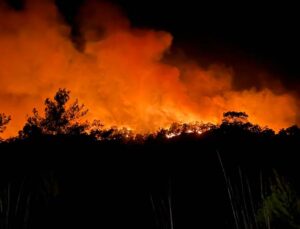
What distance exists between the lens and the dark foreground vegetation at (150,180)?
37.0ft

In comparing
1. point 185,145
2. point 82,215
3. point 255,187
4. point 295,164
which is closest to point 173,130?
point 185,145

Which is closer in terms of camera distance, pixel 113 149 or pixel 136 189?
pixel 136 189

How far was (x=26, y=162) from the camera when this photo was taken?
731 inches

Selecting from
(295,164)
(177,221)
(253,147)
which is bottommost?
(177,221)

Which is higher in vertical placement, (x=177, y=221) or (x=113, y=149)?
(x=113, y=149)

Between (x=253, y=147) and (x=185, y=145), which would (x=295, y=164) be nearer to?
(x=253, y=147)

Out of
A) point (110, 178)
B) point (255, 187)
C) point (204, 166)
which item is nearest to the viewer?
point (255, 187)

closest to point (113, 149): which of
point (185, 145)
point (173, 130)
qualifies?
point (185, 145)

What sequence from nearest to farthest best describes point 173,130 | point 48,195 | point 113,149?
point 48,195
point 113,149
point 173,130

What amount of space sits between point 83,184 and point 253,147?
9041 millimetres

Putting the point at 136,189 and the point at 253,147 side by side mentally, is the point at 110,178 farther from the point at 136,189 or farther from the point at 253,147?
the point at 253,147

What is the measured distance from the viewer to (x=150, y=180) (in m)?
16.3

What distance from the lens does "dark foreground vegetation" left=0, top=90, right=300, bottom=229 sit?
1127 centimetres

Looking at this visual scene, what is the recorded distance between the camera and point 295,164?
18688 mm
